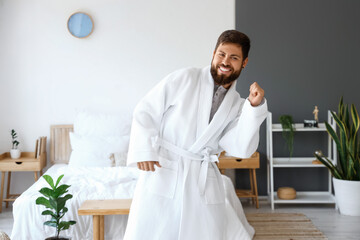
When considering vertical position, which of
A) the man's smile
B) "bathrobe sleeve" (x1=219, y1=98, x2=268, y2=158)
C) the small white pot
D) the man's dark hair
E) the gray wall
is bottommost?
the small white pot

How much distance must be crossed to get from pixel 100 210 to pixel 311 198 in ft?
9.72

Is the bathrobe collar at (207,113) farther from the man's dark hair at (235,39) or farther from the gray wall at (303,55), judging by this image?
the gray wall at (303,55)

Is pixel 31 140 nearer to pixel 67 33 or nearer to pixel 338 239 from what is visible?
pixel 67 33

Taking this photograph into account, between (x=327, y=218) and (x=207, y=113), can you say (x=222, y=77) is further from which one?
(x=327, y=218)

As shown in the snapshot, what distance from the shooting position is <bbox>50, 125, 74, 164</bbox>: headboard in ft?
17.8

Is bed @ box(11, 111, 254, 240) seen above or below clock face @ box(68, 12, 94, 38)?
below

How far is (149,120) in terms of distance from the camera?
219 cm

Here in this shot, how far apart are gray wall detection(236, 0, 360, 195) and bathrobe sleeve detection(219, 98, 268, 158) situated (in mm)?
3341

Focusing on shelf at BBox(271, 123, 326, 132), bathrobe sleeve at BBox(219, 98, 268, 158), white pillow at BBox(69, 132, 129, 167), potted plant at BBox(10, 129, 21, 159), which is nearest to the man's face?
bathrobe sleeve at BBox(219, 98, 268, 158)

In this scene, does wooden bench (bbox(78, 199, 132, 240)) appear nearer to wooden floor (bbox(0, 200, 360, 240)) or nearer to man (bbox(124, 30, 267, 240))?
man (bbox(124, 30, 267, 240))

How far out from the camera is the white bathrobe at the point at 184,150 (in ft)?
6.91

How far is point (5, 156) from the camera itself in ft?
17.7

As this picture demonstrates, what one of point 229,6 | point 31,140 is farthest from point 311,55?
point 31,140

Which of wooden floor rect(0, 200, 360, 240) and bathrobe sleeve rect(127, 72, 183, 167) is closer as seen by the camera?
bathrobe sleeve rect(127, 72, 183, 167)
